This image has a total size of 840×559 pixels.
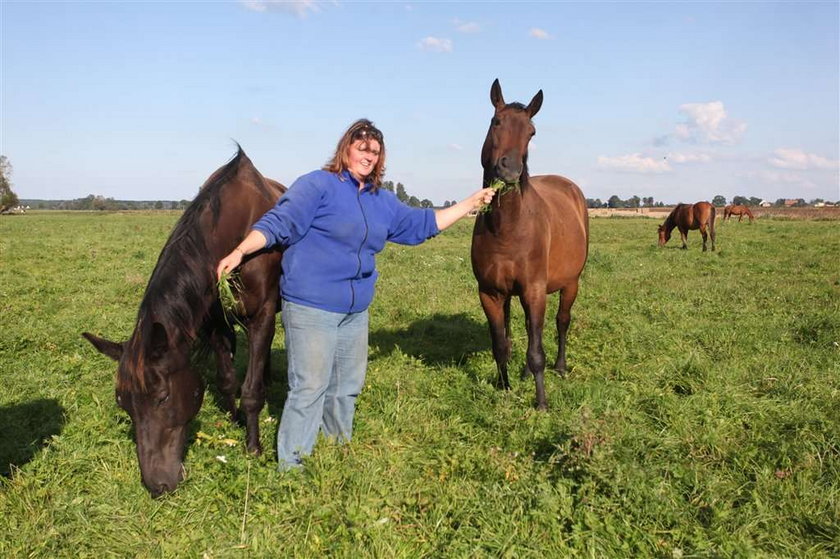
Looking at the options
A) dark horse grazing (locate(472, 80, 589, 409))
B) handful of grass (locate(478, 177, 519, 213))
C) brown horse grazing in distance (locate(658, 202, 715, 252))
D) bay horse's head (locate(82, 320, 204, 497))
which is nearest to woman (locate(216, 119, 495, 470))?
bay horse's head (locate(82, 320, 204, 497))

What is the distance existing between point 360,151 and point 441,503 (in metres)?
2.27

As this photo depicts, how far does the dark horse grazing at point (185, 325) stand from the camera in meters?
3.13

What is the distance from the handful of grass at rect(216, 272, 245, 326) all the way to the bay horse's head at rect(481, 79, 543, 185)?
82.1 inches

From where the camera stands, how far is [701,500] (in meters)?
3.17

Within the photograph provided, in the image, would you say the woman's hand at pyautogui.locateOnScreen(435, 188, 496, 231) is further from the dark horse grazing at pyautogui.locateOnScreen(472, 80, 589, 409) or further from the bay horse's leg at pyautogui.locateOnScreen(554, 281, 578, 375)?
the bay horse's leg at pyautogui.locateOnScreen(554, 281, 578, 375)

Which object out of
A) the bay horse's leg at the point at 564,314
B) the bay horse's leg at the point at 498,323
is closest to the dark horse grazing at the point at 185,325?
the bay horse's leg at the point at 498,323

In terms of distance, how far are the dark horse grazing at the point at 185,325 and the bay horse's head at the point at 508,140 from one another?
186cm

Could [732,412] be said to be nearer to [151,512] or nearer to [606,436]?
[606,436]

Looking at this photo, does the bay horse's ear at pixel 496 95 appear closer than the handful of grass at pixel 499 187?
No

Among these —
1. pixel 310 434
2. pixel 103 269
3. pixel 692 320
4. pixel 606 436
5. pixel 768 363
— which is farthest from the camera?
pixel 103 269

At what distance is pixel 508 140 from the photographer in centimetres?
421

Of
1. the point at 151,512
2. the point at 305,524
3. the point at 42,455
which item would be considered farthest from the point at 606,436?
the point at 42,455

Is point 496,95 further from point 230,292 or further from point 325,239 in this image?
point 230,292

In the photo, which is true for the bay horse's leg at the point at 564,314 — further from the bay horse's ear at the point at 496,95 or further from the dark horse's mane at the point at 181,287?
the dark horse's mane at the point at 181,287
